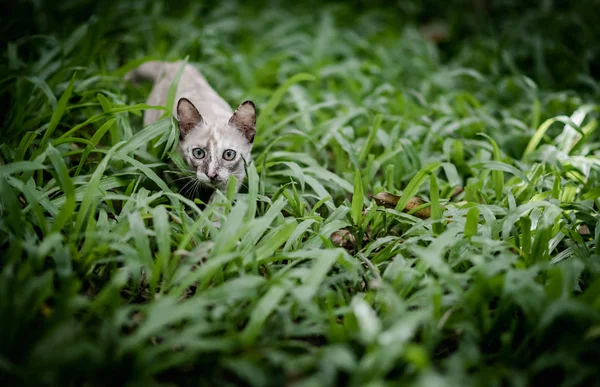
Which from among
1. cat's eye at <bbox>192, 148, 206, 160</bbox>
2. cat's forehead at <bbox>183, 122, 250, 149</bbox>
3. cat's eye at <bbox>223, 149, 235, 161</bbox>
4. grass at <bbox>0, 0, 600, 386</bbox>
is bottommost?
grass at <bbox>0, 0, 600, 386</bbox>

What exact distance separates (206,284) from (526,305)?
1322 millimetres

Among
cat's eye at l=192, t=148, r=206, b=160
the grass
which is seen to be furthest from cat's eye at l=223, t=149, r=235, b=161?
the grass

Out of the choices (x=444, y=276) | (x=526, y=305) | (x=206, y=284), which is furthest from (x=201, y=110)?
(x=526, y=305)

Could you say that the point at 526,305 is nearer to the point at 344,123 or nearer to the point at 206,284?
the point at 206,284

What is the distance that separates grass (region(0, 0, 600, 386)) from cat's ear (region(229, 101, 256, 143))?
0.28m

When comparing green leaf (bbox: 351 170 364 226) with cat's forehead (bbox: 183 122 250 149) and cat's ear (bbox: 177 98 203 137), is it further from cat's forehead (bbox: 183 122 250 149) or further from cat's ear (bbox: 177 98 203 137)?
cat's ear (bbox: 177 98 203 137)

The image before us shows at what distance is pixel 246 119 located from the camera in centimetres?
288

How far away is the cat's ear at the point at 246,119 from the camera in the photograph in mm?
2818

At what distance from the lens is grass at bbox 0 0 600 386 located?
5.83 ft

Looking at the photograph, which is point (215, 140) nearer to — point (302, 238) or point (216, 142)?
point (216, 142)

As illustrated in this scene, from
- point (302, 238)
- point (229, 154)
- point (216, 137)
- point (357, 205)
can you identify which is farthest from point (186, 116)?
point (357, 205)

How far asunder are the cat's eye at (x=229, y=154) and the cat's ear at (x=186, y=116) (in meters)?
0.25

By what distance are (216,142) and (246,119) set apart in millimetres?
247

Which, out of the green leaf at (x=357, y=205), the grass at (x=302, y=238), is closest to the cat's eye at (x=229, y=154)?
the grass at (x=302, y=238)
